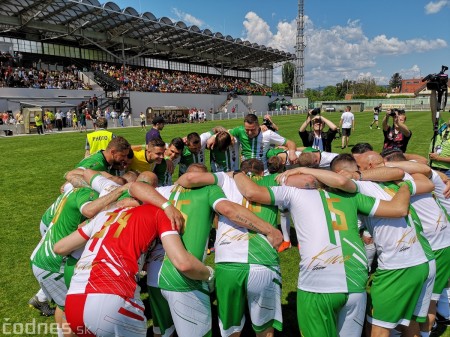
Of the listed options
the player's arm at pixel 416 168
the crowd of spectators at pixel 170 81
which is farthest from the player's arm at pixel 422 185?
the crowd of spectators at pixel 170 81

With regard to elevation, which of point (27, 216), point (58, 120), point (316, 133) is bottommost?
point (27, 216)

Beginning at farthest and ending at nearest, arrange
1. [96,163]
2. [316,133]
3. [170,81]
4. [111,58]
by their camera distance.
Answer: [170,81], [111,58], [316,133], [96,163]

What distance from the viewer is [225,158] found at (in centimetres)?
676

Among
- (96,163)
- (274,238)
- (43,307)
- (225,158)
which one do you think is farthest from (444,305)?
(43,307)

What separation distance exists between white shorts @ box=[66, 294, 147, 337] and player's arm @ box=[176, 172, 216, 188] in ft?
3.65

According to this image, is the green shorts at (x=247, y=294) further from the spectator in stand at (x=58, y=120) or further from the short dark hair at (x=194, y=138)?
the spectator in stand at (x=58, y=120)

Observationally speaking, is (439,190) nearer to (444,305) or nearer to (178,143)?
(444,305)

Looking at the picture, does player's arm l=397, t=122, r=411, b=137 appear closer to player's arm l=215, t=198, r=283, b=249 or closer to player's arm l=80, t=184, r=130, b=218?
player's arm l=215, t=198, r=283, b=249

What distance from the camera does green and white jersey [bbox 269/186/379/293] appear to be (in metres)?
2.74

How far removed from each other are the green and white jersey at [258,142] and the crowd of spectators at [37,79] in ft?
113

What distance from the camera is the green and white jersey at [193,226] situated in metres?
2.78

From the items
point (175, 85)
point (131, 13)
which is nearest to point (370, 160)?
point (131, 13)

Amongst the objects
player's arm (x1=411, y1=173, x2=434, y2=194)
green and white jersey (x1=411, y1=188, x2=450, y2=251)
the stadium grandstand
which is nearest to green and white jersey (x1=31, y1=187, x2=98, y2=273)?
player's arm (x1=411, y1=173, x2=434, y2=194)

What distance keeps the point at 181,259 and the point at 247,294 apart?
31.9 inches
